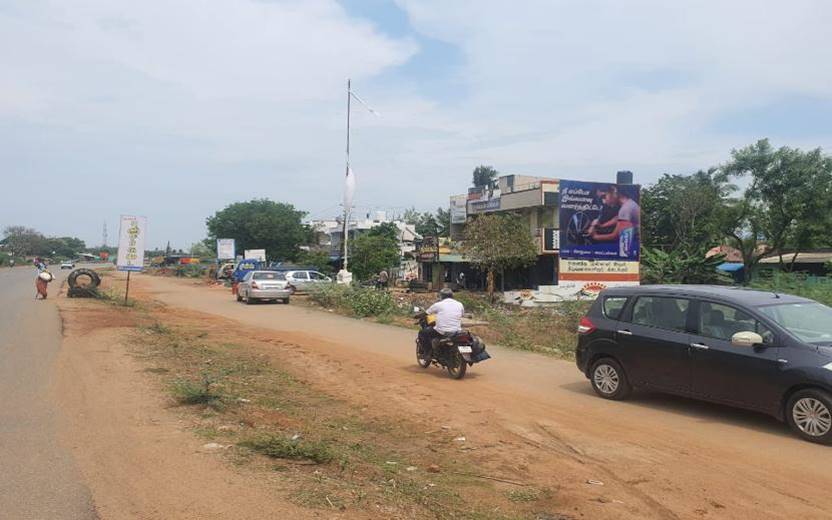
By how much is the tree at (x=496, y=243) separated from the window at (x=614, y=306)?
79.8ft

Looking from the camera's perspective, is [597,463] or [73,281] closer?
[597,463]

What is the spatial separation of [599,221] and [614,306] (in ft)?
85.6

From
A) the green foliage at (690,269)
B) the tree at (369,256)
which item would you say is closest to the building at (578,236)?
the green foliage at (690,269)

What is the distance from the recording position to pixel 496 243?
34688mm

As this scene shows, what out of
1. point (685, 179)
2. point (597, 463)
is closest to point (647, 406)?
point (597, 463)

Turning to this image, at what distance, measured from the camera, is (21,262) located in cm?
11956

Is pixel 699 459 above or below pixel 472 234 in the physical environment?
below

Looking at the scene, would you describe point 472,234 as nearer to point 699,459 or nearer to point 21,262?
point 699,459

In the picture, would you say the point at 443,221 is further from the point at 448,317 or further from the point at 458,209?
the point at 448,317

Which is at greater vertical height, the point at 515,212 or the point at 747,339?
Result: the point at 515,212

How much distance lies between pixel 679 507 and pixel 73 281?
96.7 ft

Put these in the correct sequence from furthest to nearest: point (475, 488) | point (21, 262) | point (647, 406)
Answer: point (21, 262) < point (647, 406) < point (475, 488)

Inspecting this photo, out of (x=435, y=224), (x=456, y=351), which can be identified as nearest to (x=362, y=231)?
(x=435, y=224)

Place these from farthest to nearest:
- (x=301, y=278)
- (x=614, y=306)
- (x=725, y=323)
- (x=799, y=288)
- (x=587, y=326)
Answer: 1. (x=301, y=278)
2. (x=799, y=288)
3. (x=587, y=326)
4. (x=614, y=306)
5. (x=725, y=323)
